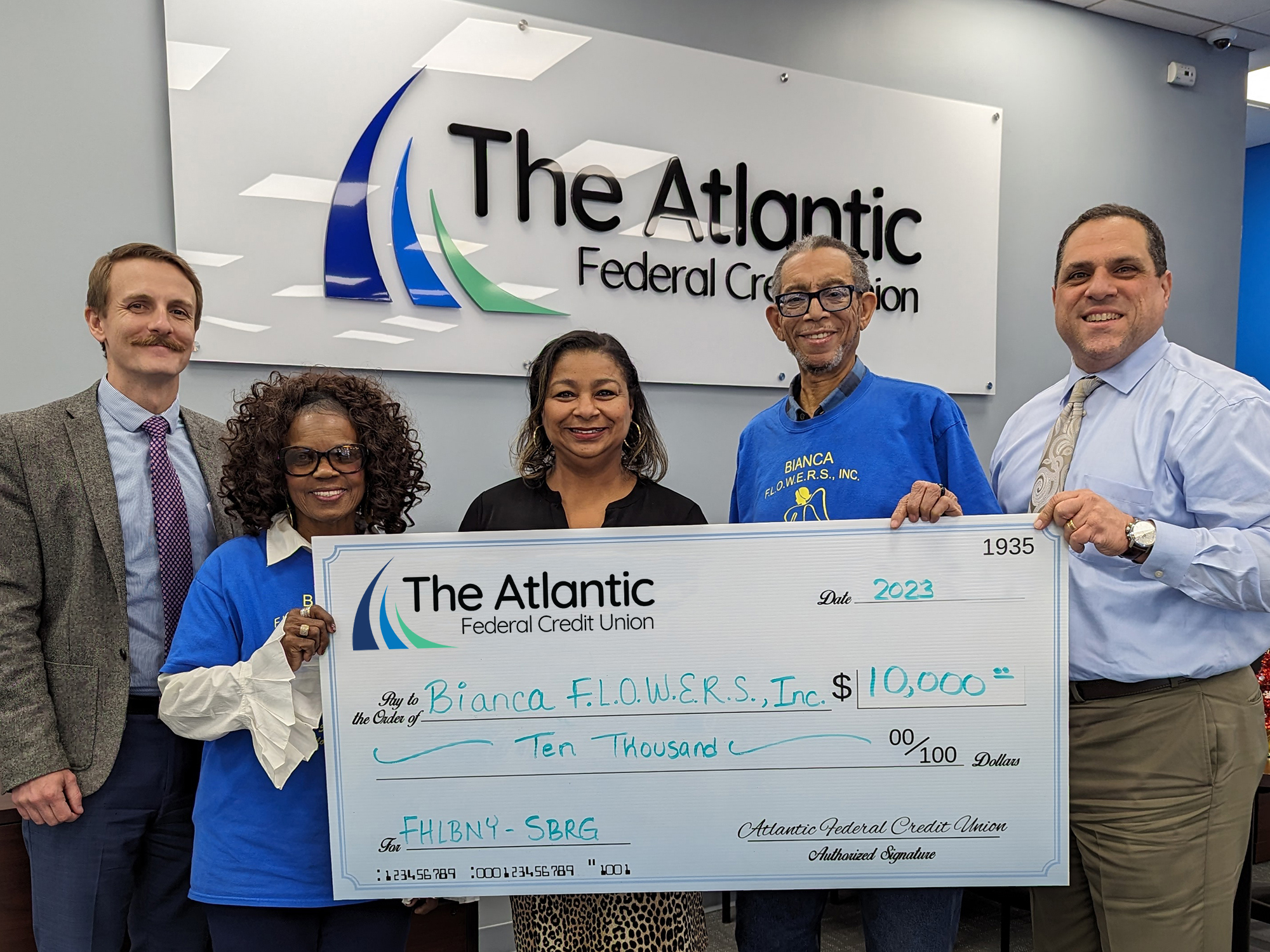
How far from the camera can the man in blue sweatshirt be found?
5.10ft

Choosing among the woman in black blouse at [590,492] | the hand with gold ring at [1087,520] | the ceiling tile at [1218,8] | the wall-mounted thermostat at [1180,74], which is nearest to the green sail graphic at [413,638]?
the woman in black blouse at [590,492]

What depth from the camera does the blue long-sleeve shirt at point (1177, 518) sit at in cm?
146

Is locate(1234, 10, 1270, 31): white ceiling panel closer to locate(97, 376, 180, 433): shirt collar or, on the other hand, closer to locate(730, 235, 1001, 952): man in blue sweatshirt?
locate(730, 235, 1001, 952): man in blue sweatshirt

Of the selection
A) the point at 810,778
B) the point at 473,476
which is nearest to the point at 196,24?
the point at 473,476

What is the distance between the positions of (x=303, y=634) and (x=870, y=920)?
3.68 feet

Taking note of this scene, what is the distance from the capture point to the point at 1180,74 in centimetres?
382

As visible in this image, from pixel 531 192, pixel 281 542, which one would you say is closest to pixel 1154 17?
pixel 531 192

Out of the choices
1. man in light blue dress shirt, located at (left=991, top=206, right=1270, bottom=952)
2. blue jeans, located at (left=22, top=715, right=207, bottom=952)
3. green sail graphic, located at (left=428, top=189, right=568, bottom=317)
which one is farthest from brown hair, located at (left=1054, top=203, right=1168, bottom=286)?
blue jeans, located at (left=22, top=715, right=207, bottom=952)

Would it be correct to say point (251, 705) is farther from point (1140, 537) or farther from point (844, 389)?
point (1140, 537)

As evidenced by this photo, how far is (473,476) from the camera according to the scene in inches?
108

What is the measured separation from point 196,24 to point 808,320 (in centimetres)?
187

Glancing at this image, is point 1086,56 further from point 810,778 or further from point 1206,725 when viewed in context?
point 810,778

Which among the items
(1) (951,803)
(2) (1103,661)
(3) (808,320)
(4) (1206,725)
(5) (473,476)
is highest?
(3) (808,320)

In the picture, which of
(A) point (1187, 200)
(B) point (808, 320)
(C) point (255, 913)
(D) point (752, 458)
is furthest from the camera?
(A) point (1187, 200)
